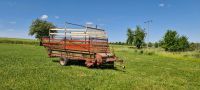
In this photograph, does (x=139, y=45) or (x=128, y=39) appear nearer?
(x=139, y=45)

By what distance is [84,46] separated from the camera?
17844 millimetres

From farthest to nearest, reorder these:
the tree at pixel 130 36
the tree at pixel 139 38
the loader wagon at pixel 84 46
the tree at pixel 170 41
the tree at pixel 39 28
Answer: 1. the tree at pixel 39 28
2. the tree at pixel 130 36
3. the tree at pixel 139 38
4. the tree at pixel 170 41
5. the loader wagon at pixel 84 46

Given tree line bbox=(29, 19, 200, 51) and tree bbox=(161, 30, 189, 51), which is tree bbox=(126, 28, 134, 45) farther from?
tree bbox=(161, 30, 189, 51)

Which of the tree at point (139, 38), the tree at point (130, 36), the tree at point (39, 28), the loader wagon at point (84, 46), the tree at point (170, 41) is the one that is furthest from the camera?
the tree at point (39, 28)

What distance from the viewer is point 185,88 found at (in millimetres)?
12492

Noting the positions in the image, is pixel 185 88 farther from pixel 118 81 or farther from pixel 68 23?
pixel 68 23

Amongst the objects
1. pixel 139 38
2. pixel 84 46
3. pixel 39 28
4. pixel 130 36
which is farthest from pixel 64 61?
pixel 39 28

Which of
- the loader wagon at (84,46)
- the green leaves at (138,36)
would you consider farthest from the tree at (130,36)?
the loader wagon at (84,46)

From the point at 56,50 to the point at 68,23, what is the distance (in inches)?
96.0

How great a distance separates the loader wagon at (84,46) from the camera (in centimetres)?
1747

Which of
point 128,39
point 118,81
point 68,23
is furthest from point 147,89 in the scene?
point 128,39

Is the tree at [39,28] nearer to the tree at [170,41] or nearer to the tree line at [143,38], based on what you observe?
the tree line at [143,38]

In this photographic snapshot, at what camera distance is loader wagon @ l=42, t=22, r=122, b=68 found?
57.3 ft

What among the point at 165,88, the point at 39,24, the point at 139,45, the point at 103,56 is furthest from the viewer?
the point at 39,24
